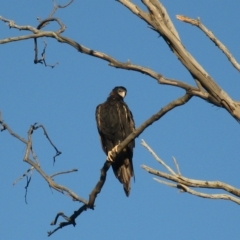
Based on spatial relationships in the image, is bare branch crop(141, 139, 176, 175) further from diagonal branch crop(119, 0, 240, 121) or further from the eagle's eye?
the eagle's eye

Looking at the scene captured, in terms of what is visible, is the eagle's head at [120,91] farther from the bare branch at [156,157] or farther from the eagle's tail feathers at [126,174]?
the bare branch at [156,157]

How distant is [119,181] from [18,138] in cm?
243

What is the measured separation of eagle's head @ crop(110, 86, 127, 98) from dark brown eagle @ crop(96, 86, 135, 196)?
50cm

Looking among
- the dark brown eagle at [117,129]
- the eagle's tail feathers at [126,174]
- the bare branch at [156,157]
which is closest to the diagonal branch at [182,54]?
the bare branch at [156,157]

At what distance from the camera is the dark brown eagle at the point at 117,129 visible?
7.59m

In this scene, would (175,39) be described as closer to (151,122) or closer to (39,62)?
(151,122)

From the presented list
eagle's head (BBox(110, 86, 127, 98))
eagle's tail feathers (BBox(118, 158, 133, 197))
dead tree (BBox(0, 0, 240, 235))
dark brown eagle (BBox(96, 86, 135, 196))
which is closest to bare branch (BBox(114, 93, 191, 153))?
dead tree (BBox(0, 0, 240, 235))

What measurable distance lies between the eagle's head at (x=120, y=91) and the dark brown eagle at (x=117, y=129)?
1.66ft

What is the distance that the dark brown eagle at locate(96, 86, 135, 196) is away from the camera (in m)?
7.59

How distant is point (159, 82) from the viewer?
11.2 feet

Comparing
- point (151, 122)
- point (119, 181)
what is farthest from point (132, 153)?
point (151, 122)

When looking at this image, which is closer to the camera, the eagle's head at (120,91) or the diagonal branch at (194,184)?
the diagonal branch at (194,184)

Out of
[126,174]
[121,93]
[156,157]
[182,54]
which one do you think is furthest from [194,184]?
[121,93]

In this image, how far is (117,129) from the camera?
25.7ft
